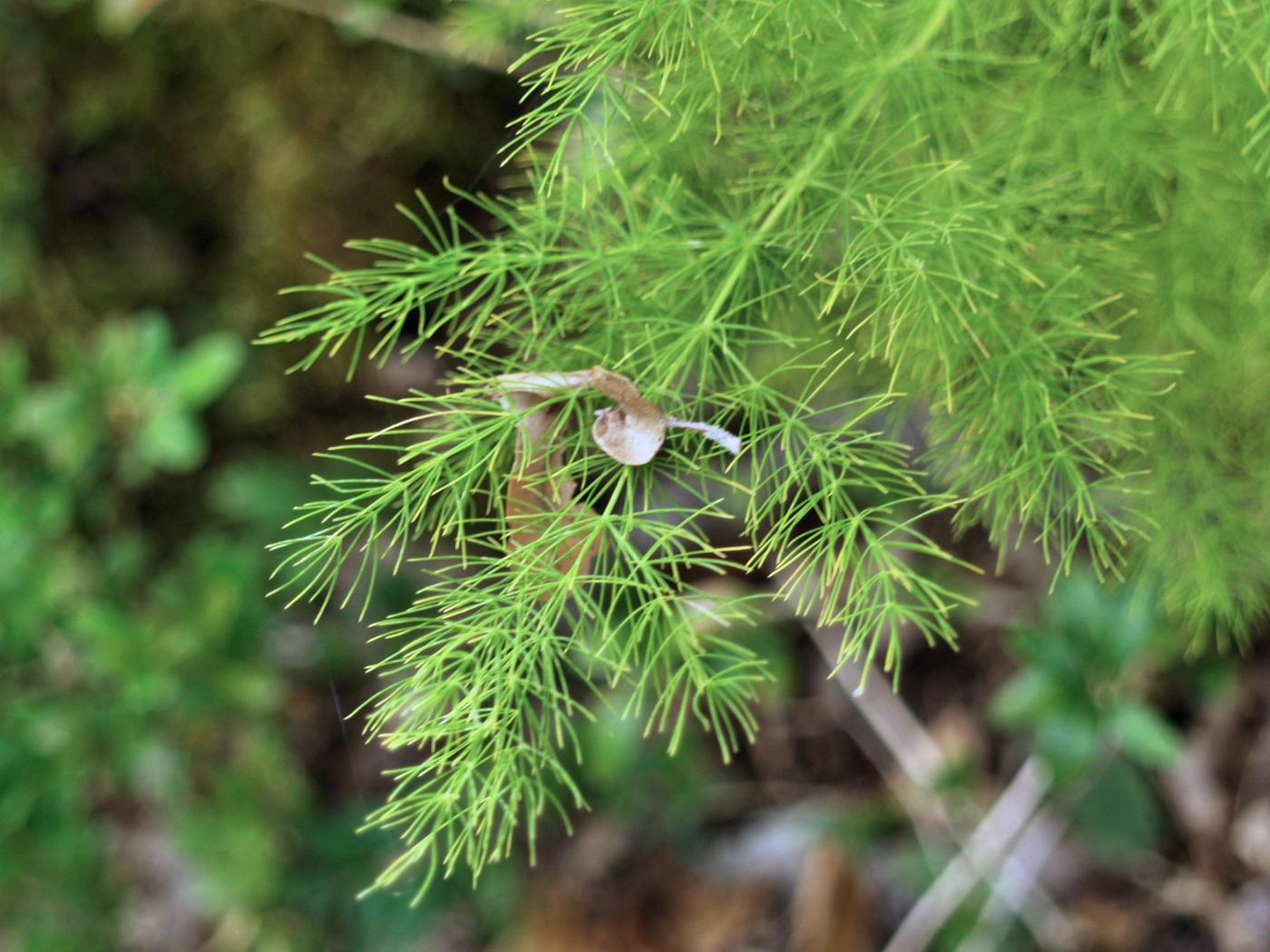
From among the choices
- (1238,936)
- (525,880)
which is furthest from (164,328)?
(1238,936)

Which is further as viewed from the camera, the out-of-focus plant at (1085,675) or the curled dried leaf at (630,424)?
the out-of-focus plant at (1085,675)

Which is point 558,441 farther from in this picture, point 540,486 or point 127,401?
point 127,401

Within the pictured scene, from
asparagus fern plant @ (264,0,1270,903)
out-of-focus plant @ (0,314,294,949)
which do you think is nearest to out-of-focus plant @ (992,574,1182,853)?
asparagus fern plant @ (264,0,1270,903)

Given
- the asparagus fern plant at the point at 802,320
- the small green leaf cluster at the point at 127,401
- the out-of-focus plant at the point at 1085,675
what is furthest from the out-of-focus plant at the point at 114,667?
the out-of-focus plant at the point at 1085,675

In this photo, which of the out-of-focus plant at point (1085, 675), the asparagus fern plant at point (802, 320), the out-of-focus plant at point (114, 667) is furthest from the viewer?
the out-of-focus plant at point (114, 667)

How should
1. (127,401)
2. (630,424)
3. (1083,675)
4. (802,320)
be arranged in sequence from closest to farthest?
(630,424)
(802,320)
(1083,675)
(127,401)

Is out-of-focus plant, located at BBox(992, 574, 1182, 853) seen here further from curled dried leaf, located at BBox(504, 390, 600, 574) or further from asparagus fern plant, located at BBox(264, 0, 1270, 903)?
curled dried leaf, located at BBox(504, 390, 600, 574)

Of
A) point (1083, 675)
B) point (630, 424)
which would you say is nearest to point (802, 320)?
point (630, 424)

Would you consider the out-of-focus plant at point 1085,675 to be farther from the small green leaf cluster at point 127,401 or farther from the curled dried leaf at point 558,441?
the small green leaf cluster at point 127,401
